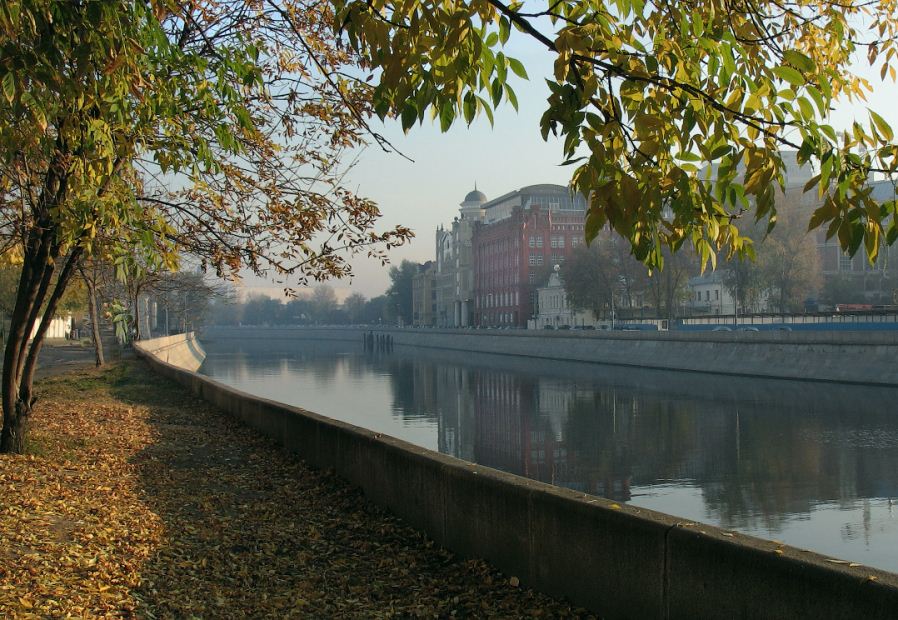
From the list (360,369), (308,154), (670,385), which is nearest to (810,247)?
Answer: (670,385)

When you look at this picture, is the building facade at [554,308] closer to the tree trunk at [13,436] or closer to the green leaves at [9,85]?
the tree trunk at [13,436]

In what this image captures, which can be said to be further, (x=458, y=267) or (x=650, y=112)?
(x=458, y=267)

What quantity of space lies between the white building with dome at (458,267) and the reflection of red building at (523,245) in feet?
31.8

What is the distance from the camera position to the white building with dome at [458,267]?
15416cm

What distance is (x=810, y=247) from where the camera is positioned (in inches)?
3044

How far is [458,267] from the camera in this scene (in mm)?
157875

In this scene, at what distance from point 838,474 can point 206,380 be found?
1805cm

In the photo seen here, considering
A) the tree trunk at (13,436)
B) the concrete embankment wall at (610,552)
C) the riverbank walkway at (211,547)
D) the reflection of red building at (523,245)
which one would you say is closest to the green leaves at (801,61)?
the concrete embankment wall at (610,552)

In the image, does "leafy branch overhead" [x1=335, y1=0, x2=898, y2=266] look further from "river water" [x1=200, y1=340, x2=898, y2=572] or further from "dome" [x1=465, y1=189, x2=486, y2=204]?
"dome" [x1=465, y1=189, x2=486, y2=204]

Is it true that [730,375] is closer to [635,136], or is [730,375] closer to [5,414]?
[5,414]

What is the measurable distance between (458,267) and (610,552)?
151919 millimetres

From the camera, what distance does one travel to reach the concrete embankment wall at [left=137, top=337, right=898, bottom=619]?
4.86 m

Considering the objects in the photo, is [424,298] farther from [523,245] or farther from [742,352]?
[742,352]

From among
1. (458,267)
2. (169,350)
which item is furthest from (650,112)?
(458,267)
